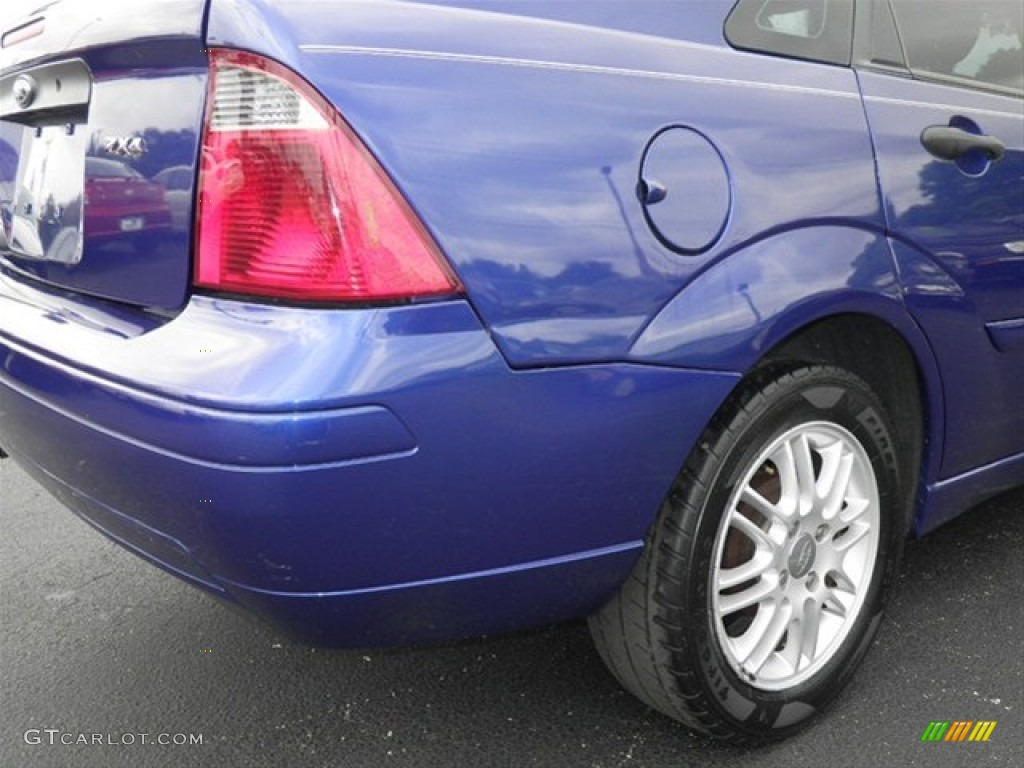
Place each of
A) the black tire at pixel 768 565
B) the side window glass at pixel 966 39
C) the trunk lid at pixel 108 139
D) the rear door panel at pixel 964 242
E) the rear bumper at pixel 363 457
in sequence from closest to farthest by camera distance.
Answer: the rear bumper at pixel 363 457 < the trunk lid at pixel 108 139 < the black tire at pixel 768 565 < the rear door panel at pixel 964 242 < the side window glass at pixel 966 39

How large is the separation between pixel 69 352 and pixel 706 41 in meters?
1.19

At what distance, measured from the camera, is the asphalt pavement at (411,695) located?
196cm

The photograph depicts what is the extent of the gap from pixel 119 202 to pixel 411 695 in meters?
1.21

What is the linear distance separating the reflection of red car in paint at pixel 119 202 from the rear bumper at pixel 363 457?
0.14 m

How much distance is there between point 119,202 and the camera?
1575 mm

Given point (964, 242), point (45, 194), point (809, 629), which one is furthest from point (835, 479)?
point (45, 194)

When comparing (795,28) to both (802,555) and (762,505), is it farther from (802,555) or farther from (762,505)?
(802,555)

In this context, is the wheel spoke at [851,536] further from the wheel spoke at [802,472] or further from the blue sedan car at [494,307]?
the wheel spoke at [802,472]

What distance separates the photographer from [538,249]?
1440mm

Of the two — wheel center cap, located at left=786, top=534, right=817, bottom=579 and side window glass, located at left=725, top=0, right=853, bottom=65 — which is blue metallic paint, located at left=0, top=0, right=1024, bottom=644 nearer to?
side window glass, located at left=725, top=0, right=853, bottom=65

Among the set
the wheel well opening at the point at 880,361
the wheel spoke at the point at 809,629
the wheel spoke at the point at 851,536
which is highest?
the wheel well opening at the point at 880,361

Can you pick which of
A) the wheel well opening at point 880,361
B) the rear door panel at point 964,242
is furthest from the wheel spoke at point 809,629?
the rear door panel at point 964,242

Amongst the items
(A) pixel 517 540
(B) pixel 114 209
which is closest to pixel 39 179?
(B) pixel 114 209

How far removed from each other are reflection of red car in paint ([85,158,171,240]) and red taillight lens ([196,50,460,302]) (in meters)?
0.15
